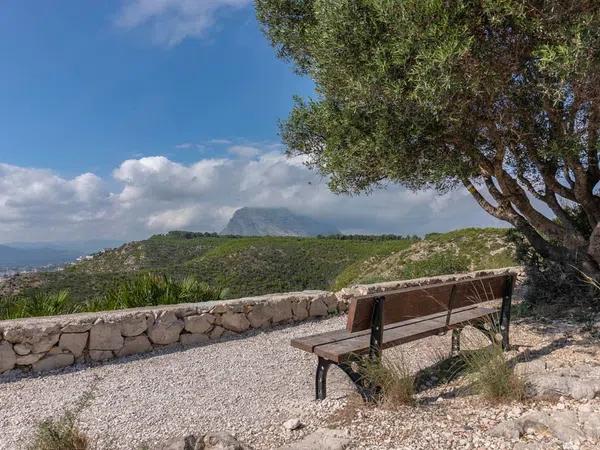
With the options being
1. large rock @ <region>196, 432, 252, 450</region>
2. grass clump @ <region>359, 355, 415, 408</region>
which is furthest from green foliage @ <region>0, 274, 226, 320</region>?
large rock @ <region>196, 432, 252, 450</region>

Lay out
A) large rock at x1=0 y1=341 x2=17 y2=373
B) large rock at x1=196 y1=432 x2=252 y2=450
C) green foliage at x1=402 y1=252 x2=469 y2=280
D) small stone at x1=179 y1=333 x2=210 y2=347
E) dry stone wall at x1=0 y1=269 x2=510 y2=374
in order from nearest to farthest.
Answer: large rock at x1=196 y1=432 x2=252 y2=450, large rock at x1=0 y1=341 x2=17 y2=373, dry stone wall at x1=0 y1=269 x2=510 y2=374, small stone at x1=179 y1=333 x2=210 y2=347, green foliage at x1=402 y1=252 x2=469 y2=280

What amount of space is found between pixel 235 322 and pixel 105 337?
1978 millimetres

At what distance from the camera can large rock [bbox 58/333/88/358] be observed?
232 inches

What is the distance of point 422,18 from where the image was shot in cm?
499

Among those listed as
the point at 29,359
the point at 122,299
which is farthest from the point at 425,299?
the point at 122,299

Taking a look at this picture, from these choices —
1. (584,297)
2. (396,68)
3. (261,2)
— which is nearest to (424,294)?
(396,68)

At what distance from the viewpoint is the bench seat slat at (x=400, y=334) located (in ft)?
13.1

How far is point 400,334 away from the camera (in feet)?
15.2

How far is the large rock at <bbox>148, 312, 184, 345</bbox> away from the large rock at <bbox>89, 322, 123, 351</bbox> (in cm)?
45

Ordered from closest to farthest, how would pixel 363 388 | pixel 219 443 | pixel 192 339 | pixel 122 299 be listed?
pixel 219 443 → pixel 363 388 → pixel 192 339 → pixel 122 299

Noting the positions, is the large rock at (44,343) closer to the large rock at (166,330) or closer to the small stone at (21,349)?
the small stone at (21,349)

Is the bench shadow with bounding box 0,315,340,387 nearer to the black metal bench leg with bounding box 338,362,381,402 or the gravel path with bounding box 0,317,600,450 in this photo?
the gravel path with bounding box 0,317,600,450

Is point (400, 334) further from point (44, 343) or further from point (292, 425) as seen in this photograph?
point (44, 343)

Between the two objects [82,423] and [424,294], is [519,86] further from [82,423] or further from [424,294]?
[82,423]
